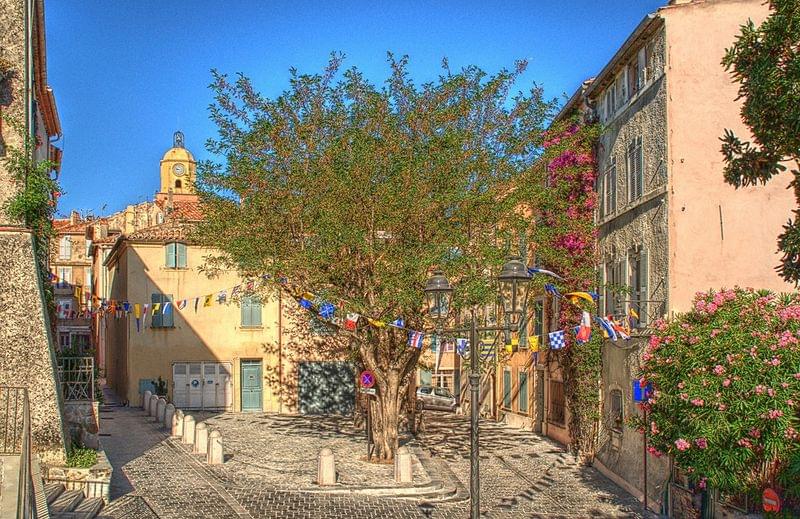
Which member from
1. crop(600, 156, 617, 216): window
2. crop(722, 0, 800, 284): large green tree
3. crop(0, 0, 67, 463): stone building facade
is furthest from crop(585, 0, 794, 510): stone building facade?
crop(0, 0, 67, 463): stone building facade

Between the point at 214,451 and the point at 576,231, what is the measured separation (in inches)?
433

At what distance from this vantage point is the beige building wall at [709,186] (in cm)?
1978

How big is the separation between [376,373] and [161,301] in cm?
1561

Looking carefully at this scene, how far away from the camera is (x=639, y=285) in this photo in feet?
71.7

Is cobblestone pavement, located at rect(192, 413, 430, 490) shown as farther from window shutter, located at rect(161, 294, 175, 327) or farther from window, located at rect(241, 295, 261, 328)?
window shutter, located at rect(161, 294, 175, 327)

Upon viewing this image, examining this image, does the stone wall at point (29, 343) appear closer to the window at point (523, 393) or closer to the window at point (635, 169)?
the window at point (635, 169)

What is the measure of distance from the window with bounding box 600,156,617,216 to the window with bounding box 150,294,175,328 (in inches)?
760

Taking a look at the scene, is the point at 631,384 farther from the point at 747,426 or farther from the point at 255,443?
the point at 255,443

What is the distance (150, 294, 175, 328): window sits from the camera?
123ft

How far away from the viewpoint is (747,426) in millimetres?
14766

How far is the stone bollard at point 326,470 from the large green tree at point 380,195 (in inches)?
142

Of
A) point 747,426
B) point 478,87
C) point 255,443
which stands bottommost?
point 255,443

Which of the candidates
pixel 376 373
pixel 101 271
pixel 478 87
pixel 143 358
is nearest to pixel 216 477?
pixel 376 373

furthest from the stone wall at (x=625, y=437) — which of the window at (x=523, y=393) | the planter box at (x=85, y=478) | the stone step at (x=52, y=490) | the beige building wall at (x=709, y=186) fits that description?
the stone step at (x=52, y=490)
